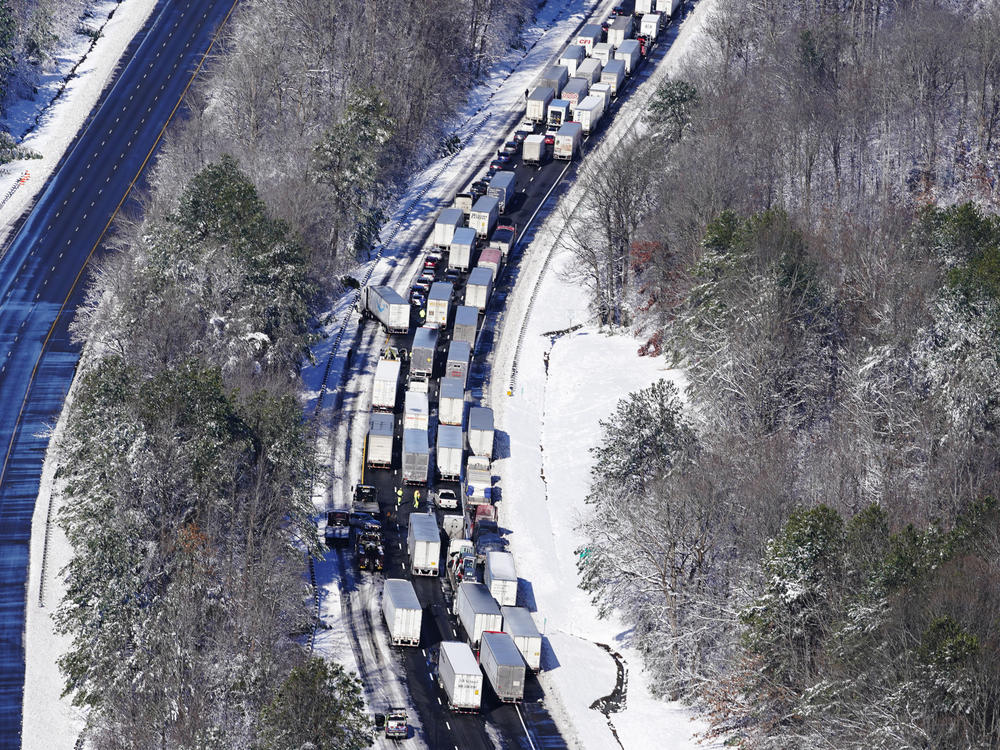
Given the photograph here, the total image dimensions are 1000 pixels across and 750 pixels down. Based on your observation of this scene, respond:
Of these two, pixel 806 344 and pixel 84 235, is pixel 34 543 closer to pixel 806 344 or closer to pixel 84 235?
pixel 84 235

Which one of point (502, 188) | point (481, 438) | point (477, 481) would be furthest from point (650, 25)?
point (477, 481)

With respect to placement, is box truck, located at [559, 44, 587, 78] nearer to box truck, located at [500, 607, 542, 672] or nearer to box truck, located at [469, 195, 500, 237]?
box truck, located at [469, 195, 500, 237]

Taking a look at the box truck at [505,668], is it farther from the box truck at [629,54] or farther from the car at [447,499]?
the box truck at [629,54]

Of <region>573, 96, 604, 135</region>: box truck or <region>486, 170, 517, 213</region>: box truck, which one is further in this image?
<region>573, 96, 604, 135</region>: box truck

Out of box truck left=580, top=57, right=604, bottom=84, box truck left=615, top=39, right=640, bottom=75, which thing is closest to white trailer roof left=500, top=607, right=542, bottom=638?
box truck left=580, top=57, right=604, bottom=84

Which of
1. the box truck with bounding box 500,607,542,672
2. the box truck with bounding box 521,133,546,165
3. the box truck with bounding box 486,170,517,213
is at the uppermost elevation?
the box truck with bounding box 521,133,546,165

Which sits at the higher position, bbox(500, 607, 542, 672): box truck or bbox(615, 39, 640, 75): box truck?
bbox(615, 39, 640, 75): box truck

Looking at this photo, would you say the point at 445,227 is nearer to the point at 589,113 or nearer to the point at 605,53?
the point at 589,113

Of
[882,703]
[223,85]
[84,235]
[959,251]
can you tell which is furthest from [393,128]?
[882,703]
